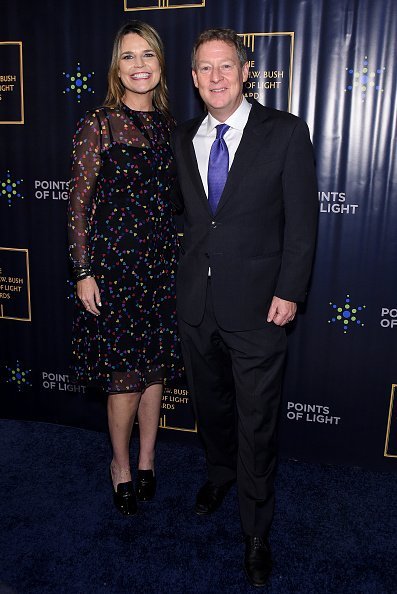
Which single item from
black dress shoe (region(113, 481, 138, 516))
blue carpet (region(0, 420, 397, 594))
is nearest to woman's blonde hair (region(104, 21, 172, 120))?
black dress shoe (region(113, 481, 138, 516))

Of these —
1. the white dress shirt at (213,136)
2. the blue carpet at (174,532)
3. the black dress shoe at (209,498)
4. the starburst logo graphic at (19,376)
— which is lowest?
the blue carpet at (174,532)

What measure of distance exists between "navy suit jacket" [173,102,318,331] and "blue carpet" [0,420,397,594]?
970mm

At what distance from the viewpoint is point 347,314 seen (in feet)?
8.94

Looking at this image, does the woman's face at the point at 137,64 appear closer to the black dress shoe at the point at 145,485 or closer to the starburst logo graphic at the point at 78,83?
the starburst logo graphic at the point at 78,83

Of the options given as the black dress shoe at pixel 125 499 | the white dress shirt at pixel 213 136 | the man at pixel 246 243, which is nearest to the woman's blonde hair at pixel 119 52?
the man at pixel 246 243

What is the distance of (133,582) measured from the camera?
2.05 m

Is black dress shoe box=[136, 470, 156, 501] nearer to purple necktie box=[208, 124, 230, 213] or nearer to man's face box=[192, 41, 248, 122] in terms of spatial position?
purple necktie box=[208, 124, 230, 213]

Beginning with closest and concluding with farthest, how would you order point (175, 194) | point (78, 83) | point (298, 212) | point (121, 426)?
point (298, 212) → point (175, 194) → point (121, 426) → point (78, 83)

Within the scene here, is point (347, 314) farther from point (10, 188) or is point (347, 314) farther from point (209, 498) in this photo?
point (10, 188)

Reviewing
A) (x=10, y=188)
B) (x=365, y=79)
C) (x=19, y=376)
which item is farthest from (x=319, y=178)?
(x=19, y=376)

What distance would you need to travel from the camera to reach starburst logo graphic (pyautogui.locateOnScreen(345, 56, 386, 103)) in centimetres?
247

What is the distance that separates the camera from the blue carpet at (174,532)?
206cm

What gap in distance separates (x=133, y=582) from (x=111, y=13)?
2660 mm

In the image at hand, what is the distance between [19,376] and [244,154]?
2141 mm
